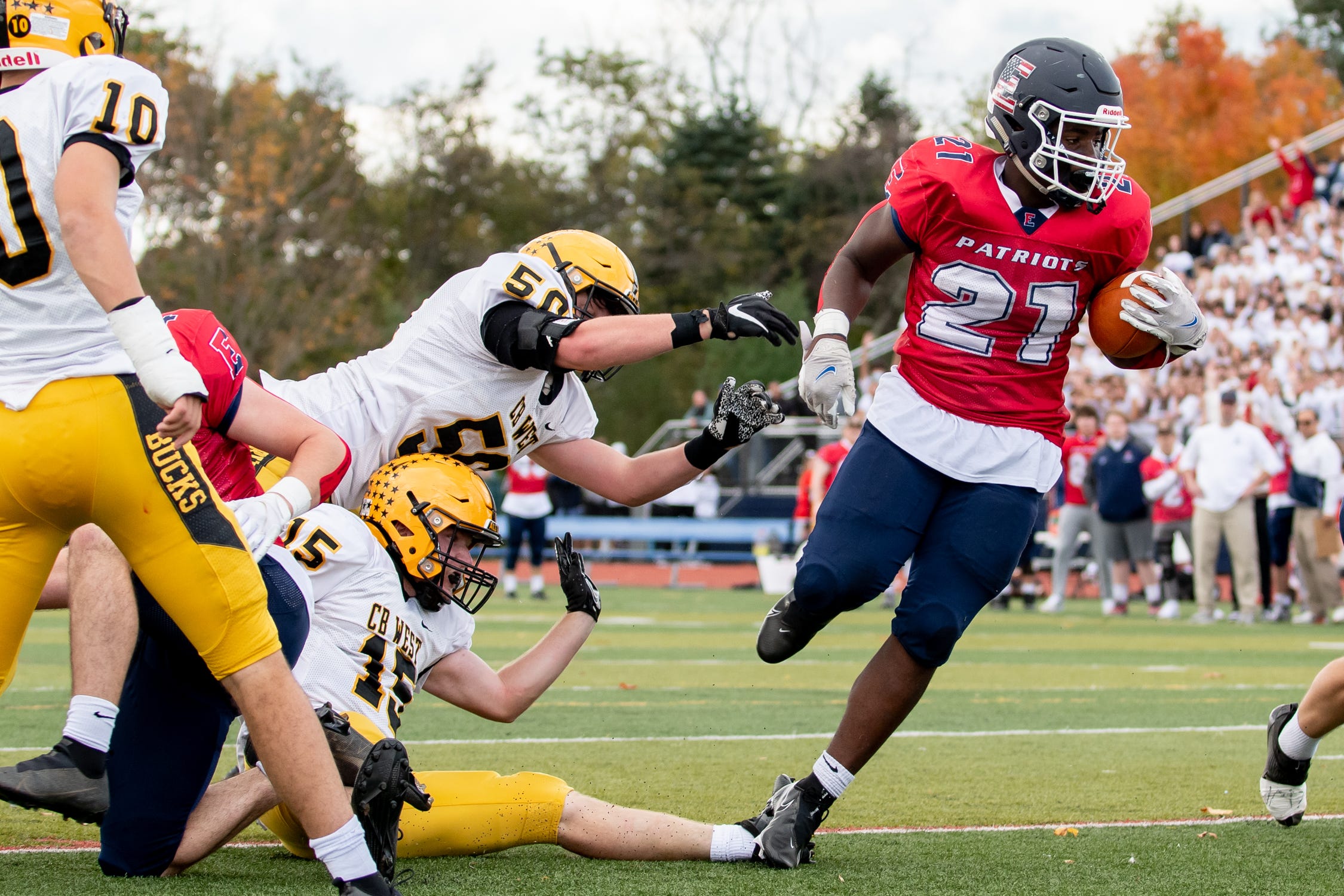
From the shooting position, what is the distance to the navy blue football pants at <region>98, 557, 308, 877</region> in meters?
3.21

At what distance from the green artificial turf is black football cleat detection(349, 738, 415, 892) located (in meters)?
0.17

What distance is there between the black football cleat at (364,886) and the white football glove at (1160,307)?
225cm

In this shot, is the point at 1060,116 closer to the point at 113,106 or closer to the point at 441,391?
the point at 441,391

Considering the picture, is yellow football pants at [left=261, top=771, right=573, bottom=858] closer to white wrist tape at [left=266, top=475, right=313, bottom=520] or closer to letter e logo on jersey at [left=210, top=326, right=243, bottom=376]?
white wrist tape at [left=266, top=475, right=313, bottom=520]

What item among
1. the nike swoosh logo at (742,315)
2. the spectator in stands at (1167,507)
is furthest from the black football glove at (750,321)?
the spectator in stands at (1167,507)

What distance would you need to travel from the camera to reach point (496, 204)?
36.3 metres

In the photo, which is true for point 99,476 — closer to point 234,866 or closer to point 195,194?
point 234,866

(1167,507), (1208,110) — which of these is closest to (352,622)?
(1167,507)

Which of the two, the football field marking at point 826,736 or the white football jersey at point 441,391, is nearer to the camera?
the white football jersey at point 441,391

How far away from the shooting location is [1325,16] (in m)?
47.1

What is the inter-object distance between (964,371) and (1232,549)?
31.2ft

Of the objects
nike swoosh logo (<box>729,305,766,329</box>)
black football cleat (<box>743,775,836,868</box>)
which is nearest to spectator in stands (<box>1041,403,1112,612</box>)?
black football cleat (<box>743,775,836,868</box>)

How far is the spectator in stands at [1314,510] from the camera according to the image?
11.5 m

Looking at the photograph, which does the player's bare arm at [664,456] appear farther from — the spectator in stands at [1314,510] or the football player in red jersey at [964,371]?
the spectator in stands at [1314,510]
